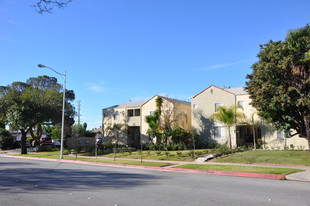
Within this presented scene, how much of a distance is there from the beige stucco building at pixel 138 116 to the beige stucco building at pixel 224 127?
92.8 inches

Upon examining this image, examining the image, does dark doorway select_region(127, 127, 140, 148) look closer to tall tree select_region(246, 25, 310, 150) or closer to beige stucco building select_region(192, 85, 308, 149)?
beige stucco building select_region(192, 85, 308, 149)

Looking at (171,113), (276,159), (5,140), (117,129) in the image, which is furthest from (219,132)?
(5,140)

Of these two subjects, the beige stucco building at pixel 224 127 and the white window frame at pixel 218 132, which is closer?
the beige stucco building at pixel 224 127

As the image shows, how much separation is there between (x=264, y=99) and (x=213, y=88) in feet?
47.0

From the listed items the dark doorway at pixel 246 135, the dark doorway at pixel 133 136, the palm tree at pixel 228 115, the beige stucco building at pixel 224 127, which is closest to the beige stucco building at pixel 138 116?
the dark doorway at pixel 133 136

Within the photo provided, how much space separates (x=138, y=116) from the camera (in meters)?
40.9

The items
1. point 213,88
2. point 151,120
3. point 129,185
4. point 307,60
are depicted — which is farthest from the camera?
point 151,120

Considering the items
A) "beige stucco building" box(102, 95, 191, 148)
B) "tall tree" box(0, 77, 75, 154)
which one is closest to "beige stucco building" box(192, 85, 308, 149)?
"beige stucco building" box(102, 95, 191, 148)

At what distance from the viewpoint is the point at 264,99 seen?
19.0 m

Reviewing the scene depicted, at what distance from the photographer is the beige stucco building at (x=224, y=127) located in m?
28.2

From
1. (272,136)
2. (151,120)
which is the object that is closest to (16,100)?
(151,120)

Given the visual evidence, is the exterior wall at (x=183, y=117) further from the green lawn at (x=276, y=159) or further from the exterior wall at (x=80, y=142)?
the green lawn at (x=276, y=159)

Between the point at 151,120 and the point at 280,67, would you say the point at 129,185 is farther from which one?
the point at 151,120

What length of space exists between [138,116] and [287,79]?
2539 centimetres
